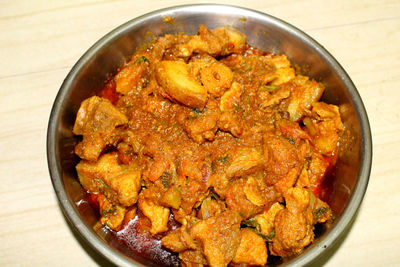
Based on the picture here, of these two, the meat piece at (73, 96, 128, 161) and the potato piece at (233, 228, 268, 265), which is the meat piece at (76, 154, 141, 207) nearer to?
the meat piece at (73, 96, 128, 161)

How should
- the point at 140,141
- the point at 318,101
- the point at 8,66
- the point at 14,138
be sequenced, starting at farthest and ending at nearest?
the point at 8,66, the point at 14,138, the point at 318,101, the point at 140,141

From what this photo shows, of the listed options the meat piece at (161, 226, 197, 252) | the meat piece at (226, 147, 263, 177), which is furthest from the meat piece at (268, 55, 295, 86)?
the meat piece at (161, 226, 197, 252)

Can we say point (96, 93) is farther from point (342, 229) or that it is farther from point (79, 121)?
point (342, 229)

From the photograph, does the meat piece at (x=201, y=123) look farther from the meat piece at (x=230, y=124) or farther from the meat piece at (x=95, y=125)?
the meat piece at (x=95, y=125)

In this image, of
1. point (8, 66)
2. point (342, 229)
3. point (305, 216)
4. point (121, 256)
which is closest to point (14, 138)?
point (8, 66)

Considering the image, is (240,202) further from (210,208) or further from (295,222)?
(295,222)

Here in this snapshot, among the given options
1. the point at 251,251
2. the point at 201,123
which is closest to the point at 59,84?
the point at 201,123
